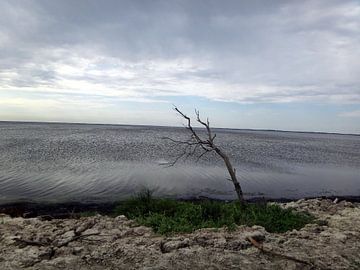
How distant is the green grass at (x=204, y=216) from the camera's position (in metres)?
9.02

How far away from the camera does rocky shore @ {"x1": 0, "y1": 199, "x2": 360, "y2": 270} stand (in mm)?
6551

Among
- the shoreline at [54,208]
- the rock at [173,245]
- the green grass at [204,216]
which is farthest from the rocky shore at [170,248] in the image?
the shoreline at [54,208]

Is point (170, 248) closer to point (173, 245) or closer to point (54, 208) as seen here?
point (173, 245)

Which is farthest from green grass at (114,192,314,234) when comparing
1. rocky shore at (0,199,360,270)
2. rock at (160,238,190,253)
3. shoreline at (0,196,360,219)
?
shoreline at (0,196,360,219)

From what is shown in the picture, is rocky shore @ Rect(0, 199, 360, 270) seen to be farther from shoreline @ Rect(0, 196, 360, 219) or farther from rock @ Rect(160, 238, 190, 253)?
shoreline @ Rect(0, 196, 360, 219)

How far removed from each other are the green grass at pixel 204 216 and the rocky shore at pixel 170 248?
46 centimetres

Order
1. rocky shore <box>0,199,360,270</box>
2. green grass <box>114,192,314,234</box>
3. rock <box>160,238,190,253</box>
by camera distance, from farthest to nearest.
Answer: green grass <box>114,192,314,234</box> < rock <box>160,238,190,253</box> < rocky shore <box>0,199,360,270</box>

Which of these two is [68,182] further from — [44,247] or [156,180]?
[44,247]

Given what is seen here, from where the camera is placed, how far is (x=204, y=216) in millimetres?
10062

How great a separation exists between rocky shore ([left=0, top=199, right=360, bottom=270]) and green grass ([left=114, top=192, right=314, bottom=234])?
0.46 metres

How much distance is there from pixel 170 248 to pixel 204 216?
2966mm

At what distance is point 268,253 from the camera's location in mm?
7051

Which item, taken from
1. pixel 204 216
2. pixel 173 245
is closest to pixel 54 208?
pixel 204 216

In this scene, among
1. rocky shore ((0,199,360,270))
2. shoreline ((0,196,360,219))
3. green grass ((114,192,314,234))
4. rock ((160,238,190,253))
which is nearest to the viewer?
rocky shore ((0,199,360,270))
